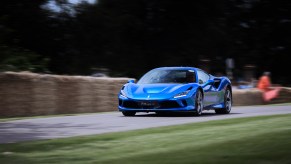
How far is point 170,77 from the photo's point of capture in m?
15.8

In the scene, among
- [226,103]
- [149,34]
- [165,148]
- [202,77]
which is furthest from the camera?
[149,34]

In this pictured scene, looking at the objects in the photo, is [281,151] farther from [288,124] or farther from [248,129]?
[288,124]

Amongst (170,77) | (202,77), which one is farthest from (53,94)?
(202,77)

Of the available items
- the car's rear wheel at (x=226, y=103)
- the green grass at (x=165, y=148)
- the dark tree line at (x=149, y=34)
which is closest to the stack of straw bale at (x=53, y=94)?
the car's rear wheel at (x=226, y=103)

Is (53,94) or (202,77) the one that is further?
(53,94)

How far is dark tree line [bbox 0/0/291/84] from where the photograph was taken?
3158 centimetres

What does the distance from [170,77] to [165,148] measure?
8046 mm

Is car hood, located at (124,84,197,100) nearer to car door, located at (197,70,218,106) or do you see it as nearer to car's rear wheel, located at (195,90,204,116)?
car's rear wheel, located at (195,90,204,116)

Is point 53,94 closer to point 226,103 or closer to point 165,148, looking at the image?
point 226,103

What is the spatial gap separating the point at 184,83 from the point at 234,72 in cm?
2879

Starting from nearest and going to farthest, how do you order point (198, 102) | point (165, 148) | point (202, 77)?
1. point (165, 148)
2. point (198, 102)
3. point (202, 77)

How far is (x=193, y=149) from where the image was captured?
762 cm

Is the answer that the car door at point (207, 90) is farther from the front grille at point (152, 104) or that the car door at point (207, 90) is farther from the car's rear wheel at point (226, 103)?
the front grille at point (152, 104)

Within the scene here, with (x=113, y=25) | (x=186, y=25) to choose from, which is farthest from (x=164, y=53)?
(x=113, y=25)
